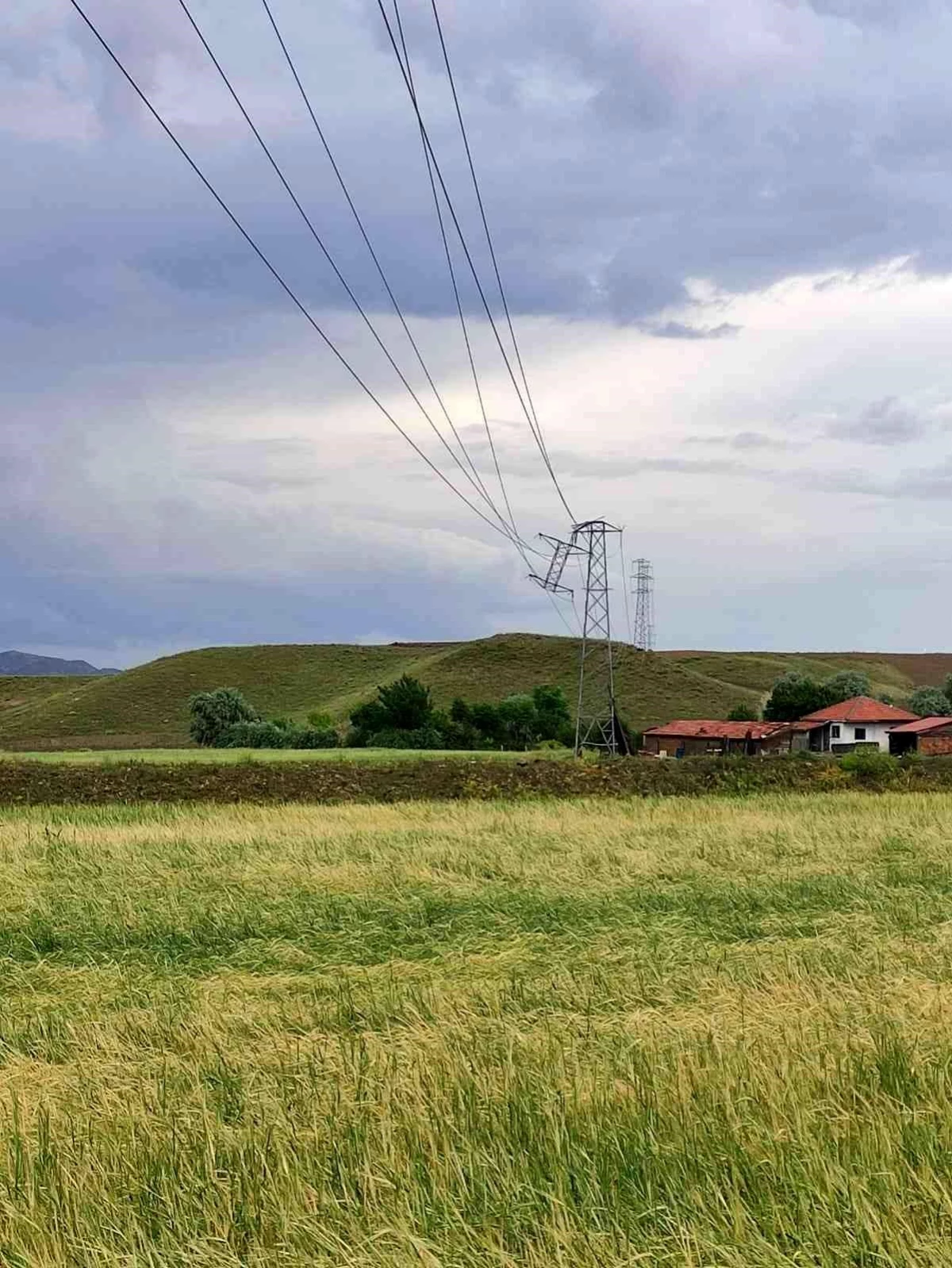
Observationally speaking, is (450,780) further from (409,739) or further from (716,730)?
(716,730)

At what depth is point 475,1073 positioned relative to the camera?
6.12 metres

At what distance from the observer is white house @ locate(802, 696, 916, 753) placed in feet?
293

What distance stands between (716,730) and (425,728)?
23470 mm

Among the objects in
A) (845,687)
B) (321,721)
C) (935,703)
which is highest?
(845,687)

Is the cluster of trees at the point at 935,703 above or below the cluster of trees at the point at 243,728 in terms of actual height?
above

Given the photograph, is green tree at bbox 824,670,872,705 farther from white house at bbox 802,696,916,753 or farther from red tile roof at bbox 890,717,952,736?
red tile roof at bbox 890,717,952,736

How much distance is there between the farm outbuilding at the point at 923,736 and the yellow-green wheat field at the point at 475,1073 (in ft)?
216

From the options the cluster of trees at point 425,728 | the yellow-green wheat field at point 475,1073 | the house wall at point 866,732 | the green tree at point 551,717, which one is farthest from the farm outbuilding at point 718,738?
the yellow-green wheat field at point 475,1073

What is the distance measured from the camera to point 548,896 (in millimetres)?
14297

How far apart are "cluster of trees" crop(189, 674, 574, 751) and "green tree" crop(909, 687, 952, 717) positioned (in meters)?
43.9

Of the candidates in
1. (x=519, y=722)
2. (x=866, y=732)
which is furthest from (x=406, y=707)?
(x=866, y=732)

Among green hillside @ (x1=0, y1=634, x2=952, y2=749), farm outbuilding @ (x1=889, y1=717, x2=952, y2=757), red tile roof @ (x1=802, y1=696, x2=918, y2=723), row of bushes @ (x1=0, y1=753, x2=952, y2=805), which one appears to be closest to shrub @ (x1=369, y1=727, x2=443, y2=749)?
green hillside @ (x1=0, y1=634, x2=952, y2=749)

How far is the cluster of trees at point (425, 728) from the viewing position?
251ft

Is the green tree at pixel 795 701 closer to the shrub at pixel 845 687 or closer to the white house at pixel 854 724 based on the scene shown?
the shrub at pixel 845 687
